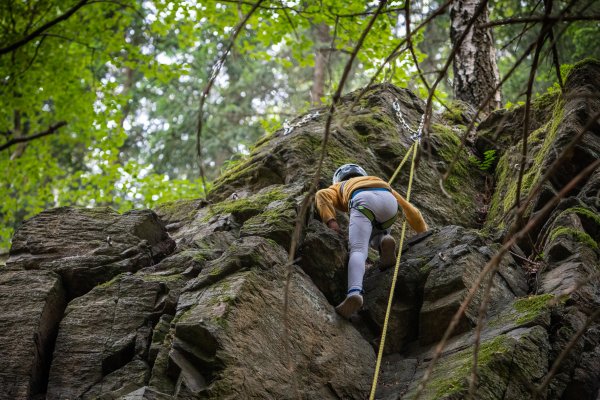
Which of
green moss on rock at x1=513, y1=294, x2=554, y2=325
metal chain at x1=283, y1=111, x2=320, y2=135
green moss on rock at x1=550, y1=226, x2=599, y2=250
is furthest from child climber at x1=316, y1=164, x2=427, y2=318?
metal chain at x1=283, y1=111, x2=320, y2=135

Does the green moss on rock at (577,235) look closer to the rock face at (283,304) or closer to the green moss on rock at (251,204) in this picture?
the rock face at (283,304)

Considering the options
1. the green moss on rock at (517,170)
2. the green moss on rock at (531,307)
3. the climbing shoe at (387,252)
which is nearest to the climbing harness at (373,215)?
the climbing shoe at (387,252)

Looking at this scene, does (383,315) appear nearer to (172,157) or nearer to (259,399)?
(259,399)

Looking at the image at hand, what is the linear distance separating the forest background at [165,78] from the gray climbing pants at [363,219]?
1.23 m

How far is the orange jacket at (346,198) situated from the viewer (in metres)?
5.80

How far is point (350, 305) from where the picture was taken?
5.00 m

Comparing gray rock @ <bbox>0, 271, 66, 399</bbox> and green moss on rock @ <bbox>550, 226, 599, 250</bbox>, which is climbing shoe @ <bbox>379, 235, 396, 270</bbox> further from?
gray rock @ <bbox>0, 271, 66, 399</bbox>

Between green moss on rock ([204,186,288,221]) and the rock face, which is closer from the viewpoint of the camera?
the rock face

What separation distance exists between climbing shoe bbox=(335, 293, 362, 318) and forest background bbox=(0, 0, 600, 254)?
191cm

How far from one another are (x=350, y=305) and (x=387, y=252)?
770 millimetres

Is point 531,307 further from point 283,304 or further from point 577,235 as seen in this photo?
point 283,304

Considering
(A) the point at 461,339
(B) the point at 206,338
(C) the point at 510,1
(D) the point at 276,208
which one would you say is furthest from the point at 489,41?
(B) the point at 206,338

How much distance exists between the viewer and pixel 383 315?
5.21 m

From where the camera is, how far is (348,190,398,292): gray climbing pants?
17.2ft
